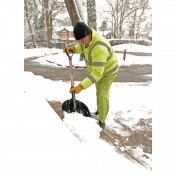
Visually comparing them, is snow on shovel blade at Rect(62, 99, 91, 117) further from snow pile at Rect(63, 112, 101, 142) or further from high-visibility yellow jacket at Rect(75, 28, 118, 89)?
high-visibility yellow jacket at Rect(75, 28, 118, 89)

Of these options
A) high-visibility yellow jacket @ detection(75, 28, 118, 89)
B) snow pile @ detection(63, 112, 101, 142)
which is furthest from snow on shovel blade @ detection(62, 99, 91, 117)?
high-visibility yellow jacket @ detection(75, 28, 118, 89)

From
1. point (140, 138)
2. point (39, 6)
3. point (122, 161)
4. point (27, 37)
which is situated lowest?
point (140, 138)

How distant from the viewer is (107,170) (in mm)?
1366

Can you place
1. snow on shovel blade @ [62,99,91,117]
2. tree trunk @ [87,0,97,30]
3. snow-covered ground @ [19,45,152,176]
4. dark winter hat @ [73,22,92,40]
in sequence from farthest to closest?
1. tree trunk @ [87,0,97,30]
2. snow on shovel blade @ [62,99,91,117]
3. dark winter hat @ [73,22,92,40]
4. snow-covered ground @ [19,45,152,176]

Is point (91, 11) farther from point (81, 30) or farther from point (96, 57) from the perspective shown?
point (96, 57)

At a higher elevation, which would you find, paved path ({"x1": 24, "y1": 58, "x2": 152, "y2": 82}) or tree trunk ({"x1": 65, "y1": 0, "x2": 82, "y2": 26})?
tree trunk ({"x1": 65, "y1": 0, "x2": 82, "y2": 26})

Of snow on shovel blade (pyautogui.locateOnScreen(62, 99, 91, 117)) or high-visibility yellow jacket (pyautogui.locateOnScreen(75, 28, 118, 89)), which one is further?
snow on shovel blade (pyautogui.locateOnScreen(62, 99, 91, 117))

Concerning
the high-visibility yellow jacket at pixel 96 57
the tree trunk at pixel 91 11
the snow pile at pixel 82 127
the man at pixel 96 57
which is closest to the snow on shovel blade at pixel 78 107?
the snow pile at pixel 82 127

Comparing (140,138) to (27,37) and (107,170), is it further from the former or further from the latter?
(27,37)

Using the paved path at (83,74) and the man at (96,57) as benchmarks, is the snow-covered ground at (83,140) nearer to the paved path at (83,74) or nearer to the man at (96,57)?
the man at (96,57)

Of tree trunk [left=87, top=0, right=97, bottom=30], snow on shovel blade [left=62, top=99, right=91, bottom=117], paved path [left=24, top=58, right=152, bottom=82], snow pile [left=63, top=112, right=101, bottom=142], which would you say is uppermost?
tree trunk [left=87, top=0, right=97, bottom=30]

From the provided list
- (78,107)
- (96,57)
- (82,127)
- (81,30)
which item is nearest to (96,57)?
(96,57)

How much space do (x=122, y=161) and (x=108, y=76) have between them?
144cm
